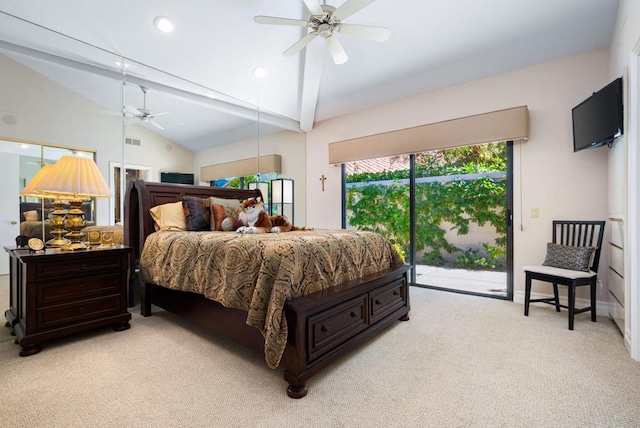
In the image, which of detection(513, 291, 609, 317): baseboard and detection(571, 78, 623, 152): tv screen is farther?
detection(513, 291, 609, 317): baseboard

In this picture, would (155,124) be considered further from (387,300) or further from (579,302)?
(579,302)

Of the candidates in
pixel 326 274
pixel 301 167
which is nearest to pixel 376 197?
pixel 301 167

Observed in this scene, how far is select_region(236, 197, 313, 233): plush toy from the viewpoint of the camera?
2.92 metres

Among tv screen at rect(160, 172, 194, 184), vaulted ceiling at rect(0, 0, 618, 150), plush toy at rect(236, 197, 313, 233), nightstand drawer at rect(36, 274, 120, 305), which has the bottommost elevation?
nightstand drawer at rect(36, 274, 120, 305)

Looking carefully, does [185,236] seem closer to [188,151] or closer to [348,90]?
[188,151]

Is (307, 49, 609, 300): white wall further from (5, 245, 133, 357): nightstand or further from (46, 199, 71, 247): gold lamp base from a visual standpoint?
(46, 199, 71, 247): gold lamp base

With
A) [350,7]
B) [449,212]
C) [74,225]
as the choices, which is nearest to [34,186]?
[74,225]

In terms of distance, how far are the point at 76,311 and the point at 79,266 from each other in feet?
1.19

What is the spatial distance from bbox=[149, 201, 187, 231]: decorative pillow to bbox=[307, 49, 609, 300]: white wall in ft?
11.3

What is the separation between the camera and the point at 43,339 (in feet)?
7.34

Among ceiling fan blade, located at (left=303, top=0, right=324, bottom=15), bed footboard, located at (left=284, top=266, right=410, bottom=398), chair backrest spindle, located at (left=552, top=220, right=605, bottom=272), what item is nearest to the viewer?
bed footboard, located at (left=284, top=266, right=410, bottom=398)

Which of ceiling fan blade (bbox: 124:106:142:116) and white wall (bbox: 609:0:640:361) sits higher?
ceiling fan blade (bbox: 124:106:142:116)

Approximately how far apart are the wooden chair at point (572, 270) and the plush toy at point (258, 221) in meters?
2.49

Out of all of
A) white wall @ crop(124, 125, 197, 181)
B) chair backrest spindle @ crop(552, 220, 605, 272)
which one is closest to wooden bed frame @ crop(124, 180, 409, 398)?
white wall @ crop(124, 125, 197, 181)
